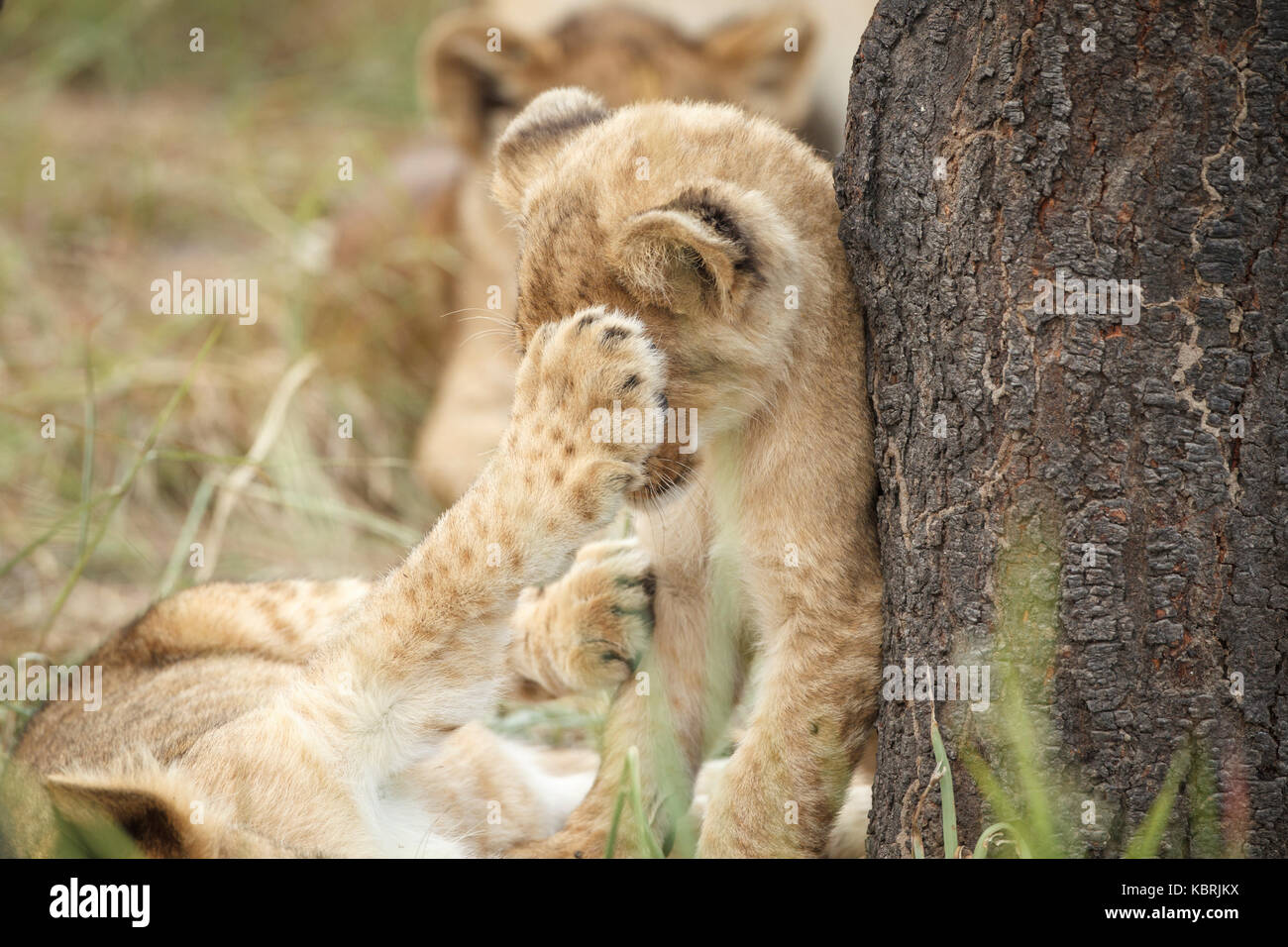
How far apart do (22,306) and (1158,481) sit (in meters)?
5.12

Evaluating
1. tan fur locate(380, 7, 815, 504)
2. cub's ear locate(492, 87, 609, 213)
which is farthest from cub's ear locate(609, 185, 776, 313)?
tan fur locate(380, 7, 815, 504)

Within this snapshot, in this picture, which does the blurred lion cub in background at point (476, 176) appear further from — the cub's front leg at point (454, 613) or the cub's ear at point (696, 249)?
the cub's ear at point (696, 249)

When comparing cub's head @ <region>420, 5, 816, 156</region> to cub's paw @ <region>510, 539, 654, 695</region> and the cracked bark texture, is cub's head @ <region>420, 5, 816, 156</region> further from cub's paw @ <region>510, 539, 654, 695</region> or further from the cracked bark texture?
the cracked bark texture

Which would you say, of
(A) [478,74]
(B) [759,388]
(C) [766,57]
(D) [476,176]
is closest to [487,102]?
(A) [478,74]

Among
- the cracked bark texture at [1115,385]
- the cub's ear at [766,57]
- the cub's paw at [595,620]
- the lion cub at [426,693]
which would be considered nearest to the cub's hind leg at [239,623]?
the lion cub at [426,693]

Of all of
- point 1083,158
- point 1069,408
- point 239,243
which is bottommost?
point 1069,408

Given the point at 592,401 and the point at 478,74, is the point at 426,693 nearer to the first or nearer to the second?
the point at 592,401

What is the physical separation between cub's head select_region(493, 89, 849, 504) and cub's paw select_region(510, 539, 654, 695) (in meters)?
0.41

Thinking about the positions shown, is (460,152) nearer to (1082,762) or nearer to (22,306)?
(22,306)

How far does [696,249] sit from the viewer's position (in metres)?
2.16

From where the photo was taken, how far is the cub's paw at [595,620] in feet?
9.03

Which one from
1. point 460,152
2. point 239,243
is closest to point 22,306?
point 239,243

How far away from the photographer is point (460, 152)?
6320 mm
